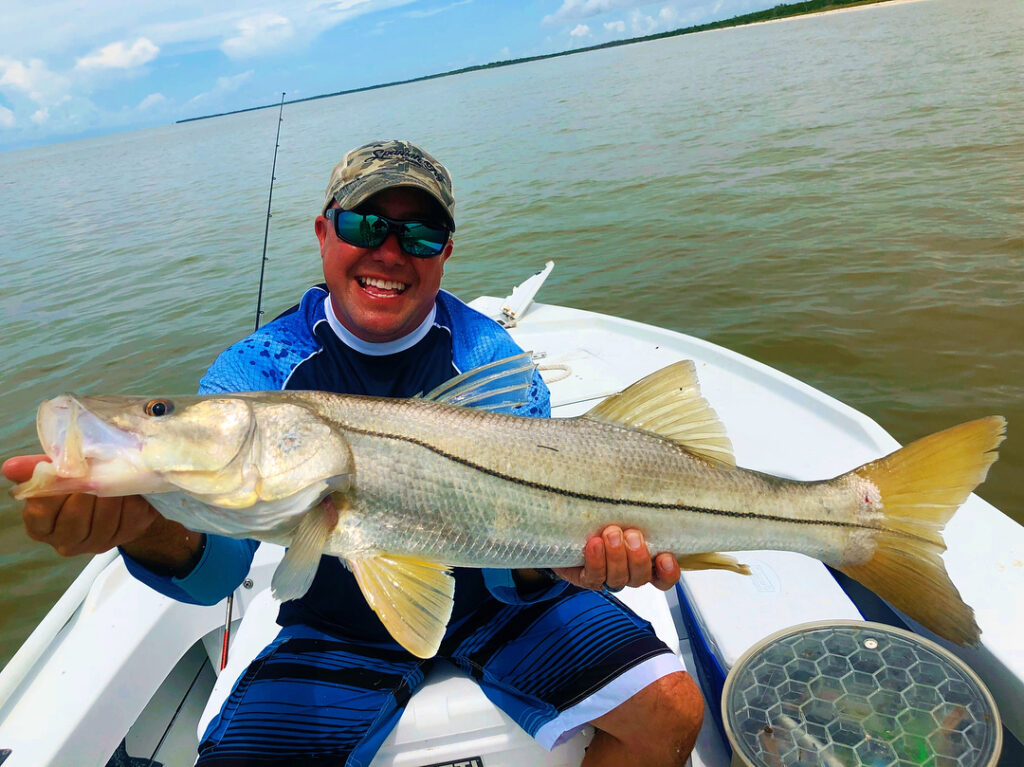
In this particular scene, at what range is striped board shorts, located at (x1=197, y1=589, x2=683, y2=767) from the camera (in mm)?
2197

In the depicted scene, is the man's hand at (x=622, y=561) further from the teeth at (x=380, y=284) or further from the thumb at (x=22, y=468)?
the thumb at (x=22, y=468)

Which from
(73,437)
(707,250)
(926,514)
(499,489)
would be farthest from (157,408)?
(707,250)

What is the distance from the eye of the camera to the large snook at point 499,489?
1739 millimetres

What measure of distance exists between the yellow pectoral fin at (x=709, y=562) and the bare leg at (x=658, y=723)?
0.46 metres

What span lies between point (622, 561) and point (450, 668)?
978 millimetres

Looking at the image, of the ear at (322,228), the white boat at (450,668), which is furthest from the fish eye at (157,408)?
the white boat at (450,668)

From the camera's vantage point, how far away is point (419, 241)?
257 cm

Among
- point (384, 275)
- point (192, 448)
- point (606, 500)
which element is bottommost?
point (606, 500)

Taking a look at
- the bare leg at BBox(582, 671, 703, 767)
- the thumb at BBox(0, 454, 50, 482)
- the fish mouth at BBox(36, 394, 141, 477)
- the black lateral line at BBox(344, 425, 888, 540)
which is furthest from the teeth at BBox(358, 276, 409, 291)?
the bare leg at BBox(582, 671, 703, 767)

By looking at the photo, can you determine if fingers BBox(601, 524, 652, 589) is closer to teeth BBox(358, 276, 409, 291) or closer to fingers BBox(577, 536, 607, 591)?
fingers BBox(577, 536, 607, 591)

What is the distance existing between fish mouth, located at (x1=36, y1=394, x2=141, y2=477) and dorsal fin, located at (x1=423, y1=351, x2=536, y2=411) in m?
0.89

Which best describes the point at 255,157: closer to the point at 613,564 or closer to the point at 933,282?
the point at 933,282

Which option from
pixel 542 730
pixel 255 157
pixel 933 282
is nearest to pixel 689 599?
pixel 542 730

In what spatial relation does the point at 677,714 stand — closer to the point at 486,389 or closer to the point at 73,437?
the point at 486,389
